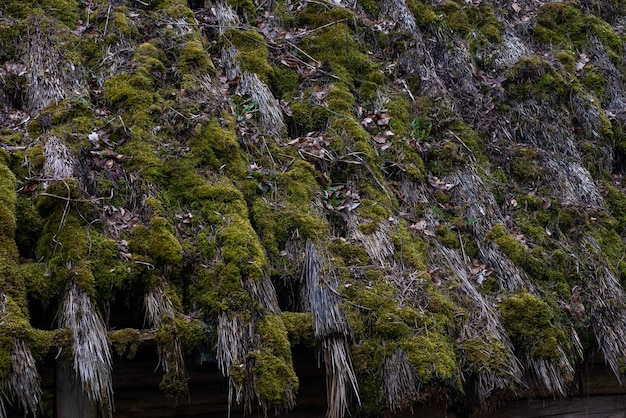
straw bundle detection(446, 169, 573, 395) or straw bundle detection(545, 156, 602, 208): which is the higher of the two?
straw bundle detection(545, 156, 602, 208)

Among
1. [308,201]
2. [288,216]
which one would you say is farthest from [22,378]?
[308,201]

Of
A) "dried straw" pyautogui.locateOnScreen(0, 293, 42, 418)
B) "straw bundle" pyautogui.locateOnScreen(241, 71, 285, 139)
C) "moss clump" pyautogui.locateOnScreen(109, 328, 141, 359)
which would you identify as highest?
"straw bundle" pyautogui.locateOnScreen(241, 71, 285, 139)

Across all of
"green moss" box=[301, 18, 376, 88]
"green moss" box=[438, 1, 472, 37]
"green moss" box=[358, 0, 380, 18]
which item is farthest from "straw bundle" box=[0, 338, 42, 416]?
"green moss" box=[438, 1, 472, 37]

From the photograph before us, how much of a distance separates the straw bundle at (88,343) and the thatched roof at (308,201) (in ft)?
0.04

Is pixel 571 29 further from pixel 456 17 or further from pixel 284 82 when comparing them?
pixel 284 82

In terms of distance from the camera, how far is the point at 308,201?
503 centimetres

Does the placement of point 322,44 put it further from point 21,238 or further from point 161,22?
point 21,238

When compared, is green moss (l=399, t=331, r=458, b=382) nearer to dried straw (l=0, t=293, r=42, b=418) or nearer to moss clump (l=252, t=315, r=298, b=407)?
moss clump (l=252, t=315, r=298, b=407)

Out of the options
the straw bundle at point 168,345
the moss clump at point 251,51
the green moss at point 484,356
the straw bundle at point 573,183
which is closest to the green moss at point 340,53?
the moss clump at point 251,51

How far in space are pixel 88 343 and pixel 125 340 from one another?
25 centimetres

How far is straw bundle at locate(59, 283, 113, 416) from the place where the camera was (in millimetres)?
3605

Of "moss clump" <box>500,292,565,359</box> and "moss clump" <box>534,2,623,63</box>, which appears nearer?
"moss clump" <box>500,292,565,359</box>

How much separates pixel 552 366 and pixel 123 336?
3.05 meters

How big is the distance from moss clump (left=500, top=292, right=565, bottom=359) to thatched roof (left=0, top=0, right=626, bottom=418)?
2 centimetres
